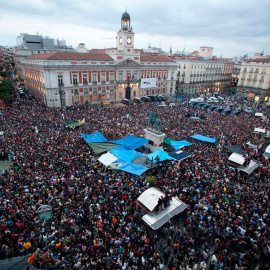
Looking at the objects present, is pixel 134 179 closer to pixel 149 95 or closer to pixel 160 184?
pixel 160 184

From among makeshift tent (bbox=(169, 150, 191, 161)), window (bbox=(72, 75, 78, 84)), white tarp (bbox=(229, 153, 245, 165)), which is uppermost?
window (bbox=(72, 75, 78, 84))

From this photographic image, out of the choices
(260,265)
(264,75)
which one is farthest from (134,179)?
(264,75)

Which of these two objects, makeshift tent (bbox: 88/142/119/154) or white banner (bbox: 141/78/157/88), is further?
white banner (bbox: 141/78/157/88)

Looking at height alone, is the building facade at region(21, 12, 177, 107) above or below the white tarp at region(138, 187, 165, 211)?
above

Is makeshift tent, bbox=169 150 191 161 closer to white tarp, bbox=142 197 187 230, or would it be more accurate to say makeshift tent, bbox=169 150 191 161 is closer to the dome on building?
white tarp, bbox=142 197 187 230

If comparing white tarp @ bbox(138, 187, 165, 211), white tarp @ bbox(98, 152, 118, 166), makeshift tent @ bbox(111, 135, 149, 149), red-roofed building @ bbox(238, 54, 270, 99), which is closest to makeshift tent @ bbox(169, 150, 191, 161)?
makeshift tent @ bbox(111, 135, 149, 149)

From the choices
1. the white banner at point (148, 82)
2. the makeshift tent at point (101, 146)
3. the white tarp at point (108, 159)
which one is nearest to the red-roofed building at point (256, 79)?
the white banner at point (148, 82)

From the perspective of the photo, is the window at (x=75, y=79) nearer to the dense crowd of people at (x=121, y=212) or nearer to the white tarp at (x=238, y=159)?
the dense crowd of people at (x=121, y=212)
